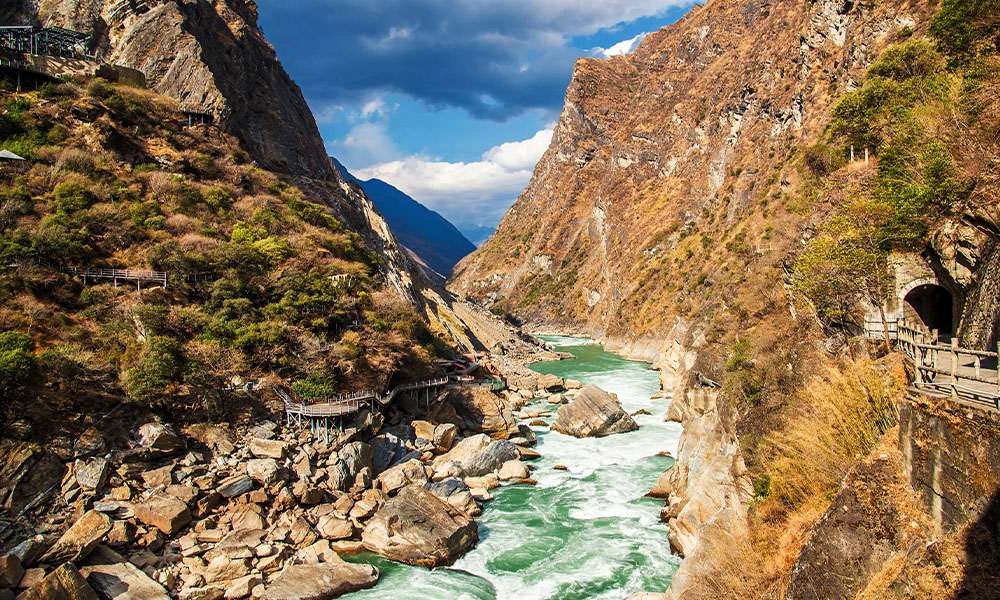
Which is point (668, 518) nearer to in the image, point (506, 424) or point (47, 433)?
point (506, 424)

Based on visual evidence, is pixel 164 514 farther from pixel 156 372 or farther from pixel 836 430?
pixel 836 430

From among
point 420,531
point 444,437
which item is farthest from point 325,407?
point 420,531

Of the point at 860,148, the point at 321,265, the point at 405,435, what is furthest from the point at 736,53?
the point at 405,435

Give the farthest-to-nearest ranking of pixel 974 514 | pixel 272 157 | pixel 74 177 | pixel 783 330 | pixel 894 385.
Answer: pixel 272 157 → pixel 74 177 → pixel 783 330 → pixel 894 385 → pixel 974 514

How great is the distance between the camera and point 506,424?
33750 mm

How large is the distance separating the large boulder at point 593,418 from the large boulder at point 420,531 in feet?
46.9

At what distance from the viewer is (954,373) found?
835 cm

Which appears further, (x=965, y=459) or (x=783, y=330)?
(x=783, y=330)

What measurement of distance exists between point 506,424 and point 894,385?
25164 mm

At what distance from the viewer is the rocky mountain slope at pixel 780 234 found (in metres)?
12.5

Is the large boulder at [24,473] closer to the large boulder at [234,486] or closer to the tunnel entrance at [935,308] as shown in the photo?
the large boulder at [234,486]

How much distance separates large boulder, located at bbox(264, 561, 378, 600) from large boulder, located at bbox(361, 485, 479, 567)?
1.42m

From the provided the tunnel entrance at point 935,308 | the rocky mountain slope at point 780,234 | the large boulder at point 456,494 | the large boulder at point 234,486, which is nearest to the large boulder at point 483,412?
the large boulder at point 456,494

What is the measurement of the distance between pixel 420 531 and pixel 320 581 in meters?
3.82
